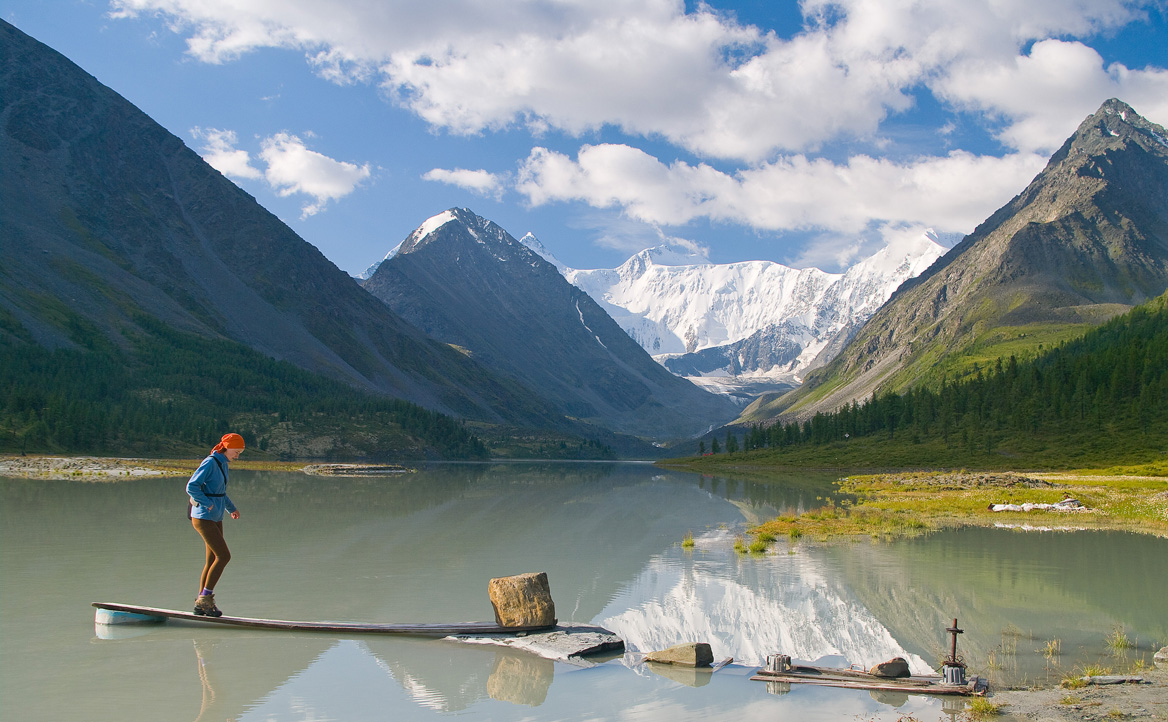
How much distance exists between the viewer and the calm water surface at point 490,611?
46.1 ft

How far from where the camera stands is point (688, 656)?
1686 cm

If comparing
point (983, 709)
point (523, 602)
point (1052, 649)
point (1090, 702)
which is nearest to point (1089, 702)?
point (1090, 702)

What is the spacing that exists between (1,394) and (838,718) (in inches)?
6152

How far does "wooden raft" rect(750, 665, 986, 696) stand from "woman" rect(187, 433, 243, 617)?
42.2 ft

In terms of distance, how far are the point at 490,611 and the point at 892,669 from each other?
11344 mm

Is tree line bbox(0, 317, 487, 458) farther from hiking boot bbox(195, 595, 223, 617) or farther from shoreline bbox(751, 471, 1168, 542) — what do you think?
hiking boot bbox(195, 595, 223, 617)

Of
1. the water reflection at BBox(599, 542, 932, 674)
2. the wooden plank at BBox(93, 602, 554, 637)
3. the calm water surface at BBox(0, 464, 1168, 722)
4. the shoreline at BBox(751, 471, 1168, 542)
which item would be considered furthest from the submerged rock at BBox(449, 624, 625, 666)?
the shoreline at BBox(751, 471, 1168, 542)

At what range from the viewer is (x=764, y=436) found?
19000cm

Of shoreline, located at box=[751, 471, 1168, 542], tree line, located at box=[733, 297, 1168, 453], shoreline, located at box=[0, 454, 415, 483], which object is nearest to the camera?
shoreline, located at box=[751, 471, 1168, 542]

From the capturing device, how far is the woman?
59.9 ft

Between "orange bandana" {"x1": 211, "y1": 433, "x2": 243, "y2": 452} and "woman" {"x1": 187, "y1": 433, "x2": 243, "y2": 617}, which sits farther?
"orange bandana" {"x1": 211, "y1": 433, "x2": 243, "y2": 452}

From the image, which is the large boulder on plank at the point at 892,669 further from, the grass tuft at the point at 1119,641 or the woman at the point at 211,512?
the woman at the point at 211,512

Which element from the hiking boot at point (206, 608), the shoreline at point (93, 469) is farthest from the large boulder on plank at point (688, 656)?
the shoreline at point (93, 469)

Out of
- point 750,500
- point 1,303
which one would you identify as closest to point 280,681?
point 750,500
